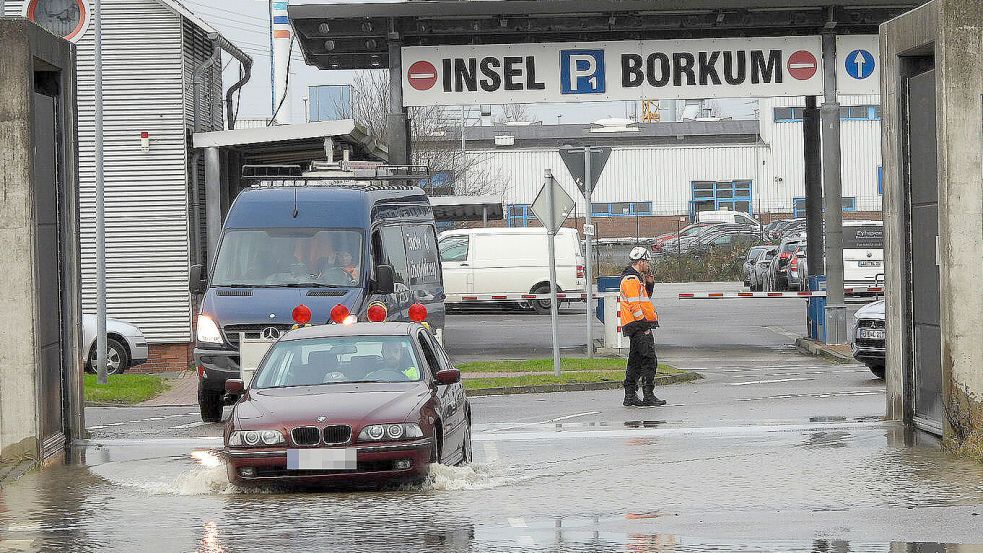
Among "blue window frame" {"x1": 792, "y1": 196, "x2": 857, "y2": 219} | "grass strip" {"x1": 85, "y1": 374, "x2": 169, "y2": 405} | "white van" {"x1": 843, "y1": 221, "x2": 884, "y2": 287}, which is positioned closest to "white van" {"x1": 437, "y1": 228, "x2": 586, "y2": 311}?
"white van" {"x1": 843, "y1": 221, "x2": 884, "y2": 287}

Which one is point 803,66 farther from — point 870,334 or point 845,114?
point 845,114

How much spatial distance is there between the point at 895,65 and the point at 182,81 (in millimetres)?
15755

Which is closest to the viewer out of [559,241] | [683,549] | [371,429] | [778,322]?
[683,549]

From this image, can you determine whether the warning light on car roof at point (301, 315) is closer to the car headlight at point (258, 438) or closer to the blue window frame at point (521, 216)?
the car headlight at point (258, 438)

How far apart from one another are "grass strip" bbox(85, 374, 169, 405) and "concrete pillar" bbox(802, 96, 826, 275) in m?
12.9

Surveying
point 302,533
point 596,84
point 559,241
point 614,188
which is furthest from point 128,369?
point 614,188

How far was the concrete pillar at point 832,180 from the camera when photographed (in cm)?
2672

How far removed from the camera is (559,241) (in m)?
37.9

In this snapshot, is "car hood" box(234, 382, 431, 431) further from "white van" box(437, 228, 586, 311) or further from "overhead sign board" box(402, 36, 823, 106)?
"white van" box(437, 228, 586, 311)

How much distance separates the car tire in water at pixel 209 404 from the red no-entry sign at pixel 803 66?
1269 centimetres

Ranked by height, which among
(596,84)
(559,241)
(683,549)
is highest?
(596,84)

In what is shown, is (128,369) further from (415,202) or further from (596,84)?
(596,84)

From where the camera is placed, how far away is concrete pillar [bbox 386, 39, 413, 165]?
2605 centimetres

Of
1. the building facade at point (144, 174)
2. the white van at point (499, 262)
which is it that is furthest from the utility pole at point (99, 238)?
the white van at point (499, 262)
